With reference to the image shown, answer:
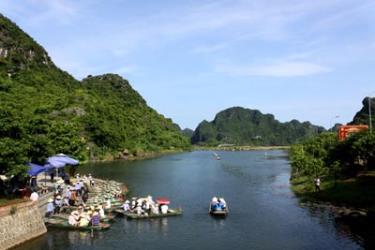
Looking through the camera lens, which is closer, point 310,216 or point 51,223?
point 51,223

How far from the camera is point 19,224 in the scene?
3450 cm

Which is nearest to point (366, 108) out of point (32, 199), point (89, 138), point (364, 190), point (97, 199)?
point (89, 138)

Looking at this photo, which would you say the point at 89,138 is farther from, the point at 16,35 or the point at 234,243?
the point at 234,243

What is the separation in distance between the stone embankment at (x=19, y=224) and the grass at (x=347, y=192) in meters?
32.5

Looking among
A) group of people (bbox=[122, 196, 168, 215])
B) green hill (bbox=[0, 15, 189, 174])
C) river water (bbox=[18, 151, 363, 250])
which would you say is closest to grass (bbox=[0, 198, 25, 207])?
green hill (bbox=[0, 15, 189, 174])

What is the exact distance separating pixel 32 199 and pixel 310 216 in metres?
27.1

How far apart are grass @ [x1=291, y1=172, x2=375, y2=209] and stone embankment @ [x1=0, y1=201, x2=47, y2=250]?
3246cm

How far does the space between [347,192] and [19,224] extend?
36697mm

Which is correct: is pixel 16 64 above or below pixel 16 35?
below

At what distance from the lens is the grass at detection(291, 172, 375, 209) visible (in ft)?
160

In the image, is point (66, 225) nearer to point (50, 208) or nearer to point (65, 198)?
point (50, 208)

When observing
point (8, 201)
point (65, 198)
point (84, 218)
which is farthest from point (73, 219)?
point (8, 201)

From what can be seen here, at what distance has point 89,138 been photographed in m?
147

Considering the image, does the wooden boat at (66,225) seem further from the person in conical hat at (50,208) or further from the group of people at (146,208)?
the group of people at (146,208)
